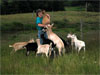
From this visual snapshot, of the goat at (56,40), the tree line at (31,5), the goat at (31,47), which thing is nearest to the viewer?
the goat at (56,40)

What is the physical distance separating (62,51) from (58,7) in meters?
10.7

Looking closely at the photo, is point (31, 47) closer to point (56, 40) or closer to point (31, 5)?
point (56, 40)

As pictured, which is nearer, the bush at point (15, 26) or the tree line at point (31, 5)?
the tree line at point (31, 5)

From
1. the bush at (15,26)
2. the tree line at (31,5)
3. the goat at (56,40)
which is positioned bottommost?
the bush at (15,26)

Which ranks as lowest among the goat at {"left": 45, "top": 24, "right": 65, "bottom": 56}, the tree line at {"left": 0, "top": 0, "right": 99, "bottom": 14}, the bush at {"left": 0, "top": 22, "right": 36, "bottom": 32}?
the bush at {"left": 0, "top": 22, "right": 36, "bottom": 32}

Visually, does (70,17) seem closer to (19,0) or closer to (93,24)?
(93,24)

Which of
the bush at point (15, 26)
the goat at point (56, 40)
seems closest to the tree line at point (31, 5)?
the bush at point (15, 26)

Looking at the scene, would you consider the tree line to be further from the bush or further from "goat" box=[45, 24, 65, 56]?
"goat" box=[45, 24, 65, 56]

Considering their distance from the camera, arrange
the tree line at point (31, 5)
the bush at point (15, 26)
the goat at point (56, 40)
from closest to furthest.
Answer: the goat at point (56, 40) → the tree line at point (31, 5) → the bush at point (15, 26)

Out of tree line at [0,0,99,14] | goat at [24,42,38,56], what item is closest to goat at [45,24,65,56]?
goat at [24,42,38,56]

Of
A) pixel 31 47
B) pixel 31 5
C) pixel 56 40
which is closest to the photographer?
pixel 56 40

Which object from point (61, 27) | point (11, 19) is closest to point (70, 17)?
A: point (61, 27)

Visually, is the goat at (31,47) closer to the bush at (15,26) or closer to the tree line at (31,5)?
the tree line at (31,5)

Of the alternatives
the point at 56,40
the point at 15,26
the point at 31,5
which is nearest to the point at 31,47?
the point at 56,40
